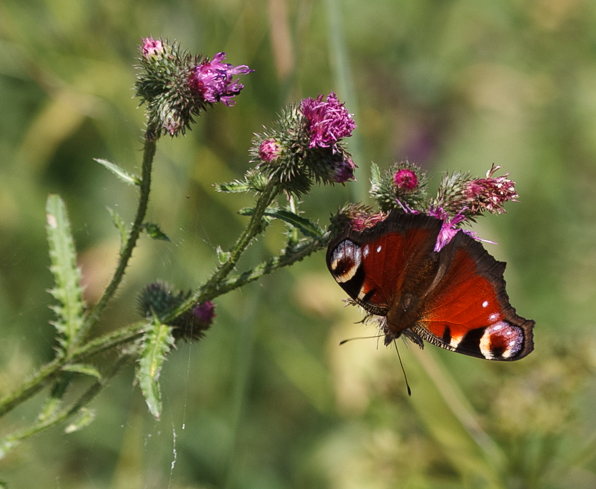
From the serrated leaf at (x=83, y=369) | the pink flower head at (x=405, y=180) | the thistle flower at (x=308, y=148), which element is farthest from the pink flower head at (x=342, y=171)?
the serrated leaf at (x=83, y=369)

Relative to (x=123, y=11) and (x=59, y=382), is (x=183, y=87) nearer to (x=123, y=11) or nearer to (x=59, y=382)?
(x=59, y=382)

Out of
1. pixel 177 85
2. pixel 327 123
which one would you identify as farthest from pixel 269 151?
pixel 177 85

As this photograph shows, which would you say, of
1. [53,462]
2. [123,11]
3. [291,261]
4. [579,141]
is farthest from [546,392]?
[123,11]

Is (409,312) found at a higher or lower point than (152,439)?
higher

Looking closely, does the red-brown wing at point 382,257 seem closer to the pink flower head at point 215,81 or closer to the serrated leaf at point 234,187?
the serrated leaf at point 234,187

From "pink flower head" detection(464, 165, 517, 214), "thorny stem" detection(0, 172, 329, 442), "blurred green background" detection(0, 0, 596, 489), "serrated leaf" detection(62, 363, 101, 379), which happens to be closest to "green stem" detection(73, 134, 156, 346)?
"thorny stem" detection(0, 172, 329, 442)
